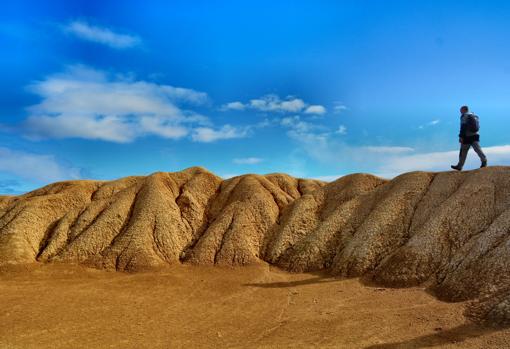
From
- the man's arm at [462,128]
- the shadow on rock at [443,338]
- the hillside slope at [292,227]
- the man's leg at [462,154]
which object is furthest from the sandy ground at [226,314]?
the man's arm at [462,128]

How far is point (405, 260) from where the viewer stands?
71.6ft

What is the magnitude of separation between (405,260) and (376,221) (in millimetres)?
5024

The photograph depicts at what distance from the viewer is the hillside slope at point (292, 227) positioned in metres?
20.4

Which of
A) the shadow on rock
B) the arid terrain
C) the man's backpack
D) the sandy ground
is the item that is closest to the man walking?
the man's backpack

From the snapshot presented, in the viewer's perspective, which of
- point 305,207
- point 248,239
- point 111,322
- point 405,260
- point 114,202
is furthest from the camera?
point 114,202

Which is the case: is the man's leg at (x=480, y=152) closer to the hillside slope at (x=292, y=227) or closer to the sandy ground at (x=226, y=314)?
the hillside slope at (x=292, y=227)

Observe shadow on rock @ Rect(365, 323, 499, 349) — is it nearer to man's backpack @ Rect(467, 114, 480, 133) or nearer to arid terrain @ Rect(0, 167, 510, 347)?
arid terrain @ Rect(0, 167, 510, 347)

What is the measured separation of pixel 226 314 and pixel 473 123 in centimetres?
2154

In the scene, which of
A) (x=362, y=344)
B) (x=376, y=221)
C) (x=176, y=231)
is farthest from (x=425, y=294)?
(x=176, y=231)

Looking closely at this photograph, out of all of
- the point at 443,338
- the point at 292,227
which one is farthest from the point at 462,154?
the point at 443,338

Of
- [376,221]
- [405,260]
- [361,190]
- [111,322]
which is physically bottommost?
[111,322]

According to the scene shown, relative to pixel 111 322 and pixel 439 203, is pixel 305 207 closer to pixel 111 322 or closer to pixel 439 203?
pixel 439 203

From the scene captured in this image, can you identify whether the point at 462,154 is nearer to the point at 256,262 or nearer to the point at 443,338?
the point at 256,262

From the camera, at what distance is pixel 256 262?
2825cm
